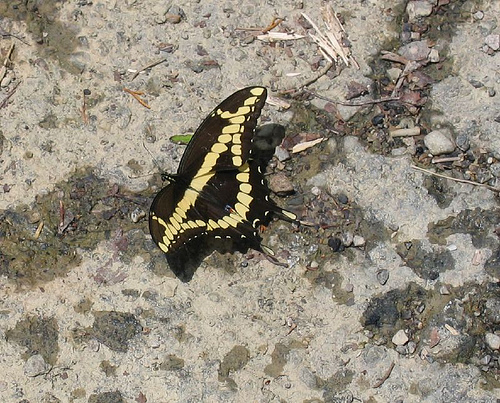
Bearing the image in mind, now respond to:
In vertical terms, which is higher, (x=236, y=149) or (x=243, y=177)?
(x=236, y=149)

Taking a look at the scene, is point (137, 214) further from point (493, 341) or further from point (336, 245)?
point (493, 341)

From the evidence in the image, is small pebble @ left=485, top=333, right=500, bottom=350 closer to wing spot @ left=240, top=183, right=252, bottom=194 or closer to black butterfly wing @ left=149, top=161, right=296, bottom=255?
black butterfly wing @ left=149, top=161, right=296, bottom=255

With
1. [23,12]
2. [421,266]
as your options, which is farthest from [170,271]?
[23,12]

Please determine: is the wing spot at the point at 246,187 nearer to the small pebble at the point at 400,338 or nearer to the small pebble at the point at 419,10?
the small pebble at the point at 400,338

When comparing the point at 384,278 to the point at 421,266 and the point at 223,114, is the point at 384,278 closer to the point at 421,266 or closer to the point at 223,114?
the point at 421,266

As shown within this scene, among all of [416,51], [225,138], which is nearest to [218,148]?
[225,138]

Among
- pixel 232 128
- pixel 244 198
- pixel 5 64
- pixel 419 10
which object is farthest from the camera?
pixel 419 10

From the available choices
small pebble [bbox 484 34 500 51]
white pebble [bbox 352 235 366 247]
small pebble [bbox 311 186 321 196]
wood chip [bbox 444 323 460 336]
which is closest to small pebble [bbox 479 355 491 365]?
wood chip [bbox 444 323 460 336]
